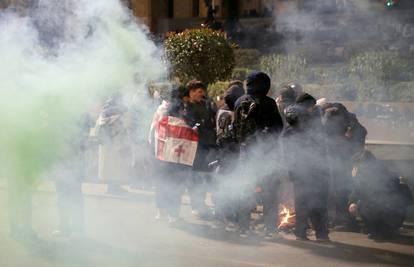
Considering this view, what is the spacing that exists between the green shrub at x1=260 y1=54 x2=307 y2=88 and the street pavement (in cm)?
876

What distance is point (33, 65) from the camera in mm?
7078

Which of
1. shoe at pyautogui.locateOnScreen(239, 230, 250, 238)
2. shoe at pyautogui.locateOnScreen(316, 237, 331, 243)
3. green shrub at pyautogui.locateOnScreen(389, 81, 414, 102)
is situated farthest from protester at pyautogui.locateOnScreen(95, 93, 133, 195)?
green shrub at pyautogui.locateOnScreen(389, 81, 414, 102)

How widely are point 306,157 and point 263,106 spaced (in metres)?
0.71

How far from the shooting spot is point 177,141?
7.88 meters

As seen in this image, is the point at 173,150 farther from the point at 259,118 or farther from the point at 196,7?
the point at 196,7

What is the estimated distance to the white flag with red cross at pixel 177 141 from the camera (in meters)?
7.87

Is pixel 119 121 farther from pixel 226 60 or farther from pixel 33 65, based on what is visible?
pixel 226 60

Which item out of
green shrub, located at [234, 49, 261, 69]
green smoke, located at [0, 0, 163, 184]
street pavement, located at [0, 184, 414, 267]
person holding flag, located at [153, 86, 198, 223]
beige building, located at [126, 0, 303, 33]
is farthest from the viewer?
beige building, located at [126, 0, 303, 33]

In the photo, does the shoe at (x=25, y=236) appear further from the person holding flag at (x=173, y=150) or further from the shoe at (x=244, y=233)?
the shoe at (x=244, y=233)

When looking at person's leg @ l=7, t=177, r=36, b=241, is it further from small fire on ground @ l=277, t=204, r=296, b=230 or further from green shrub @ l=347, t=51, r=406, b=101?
green shrub @ l=347, t=51, r=406, b=101

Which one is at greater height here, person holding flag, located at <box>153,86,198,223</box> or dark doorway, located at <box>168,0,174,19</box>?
dark doorway, located at <box>168,0,174,19</box>

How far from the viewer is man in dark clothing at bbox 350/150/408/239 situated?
761 cm

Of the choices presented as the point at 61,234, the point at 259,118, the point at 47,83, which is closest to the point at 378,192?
the point at 259,118

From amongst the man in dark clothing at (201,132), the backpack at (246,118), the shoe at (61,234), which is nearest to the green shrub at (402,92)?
the man in dark clothing at (201,132)
